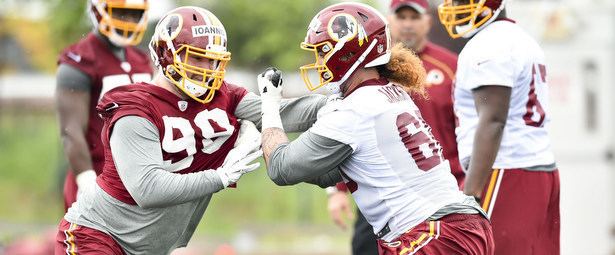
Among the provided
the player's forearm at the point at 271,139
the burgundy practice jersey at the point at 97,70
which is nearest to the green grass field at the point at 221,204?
the burgundy practice jersey at the point at 97,70

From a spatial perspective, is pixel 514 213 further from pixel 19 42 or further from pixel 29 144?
pixel 19 42

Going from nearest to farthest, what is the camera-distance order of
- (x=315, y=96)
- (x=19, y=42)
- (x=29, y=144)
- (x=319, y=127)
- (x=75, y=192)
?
(x=319, y=127)
(x=315, y=96)
(x=75, y=192)
(x=29, y=144)
(x=19, y=42)

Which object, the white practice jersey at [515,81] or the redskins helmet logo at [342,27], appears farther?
the white practice jersey at [515,81]

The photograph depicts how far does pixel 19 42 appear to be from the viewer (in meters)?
32.0

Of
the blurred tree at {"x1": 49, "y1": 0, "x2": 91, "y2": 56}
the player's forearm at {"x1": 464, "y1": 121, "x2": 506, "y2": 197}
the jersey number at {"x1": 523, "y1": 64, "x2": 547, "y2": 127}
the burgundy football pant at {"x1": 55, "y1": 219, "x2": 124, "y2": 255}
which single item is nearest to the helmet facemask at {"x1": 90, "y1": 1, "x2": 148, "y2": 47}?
the burgundy football pant at {"x1": 55, "y1": 219, "x2": 124, "y2": 255}

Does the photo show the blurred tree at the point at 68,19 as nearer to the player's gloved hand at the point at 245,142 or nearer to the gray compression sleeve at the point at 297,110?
the gray compression sleeve at the point at 297,110

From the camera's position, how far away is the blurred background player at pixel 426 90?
22.2ft

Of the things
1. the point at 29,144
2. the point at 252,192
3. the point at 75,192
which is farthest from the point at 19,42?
the point at 75,192

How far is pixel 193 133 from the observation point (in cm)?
498

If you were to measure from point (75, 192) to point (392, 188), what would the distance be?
9.58 ft

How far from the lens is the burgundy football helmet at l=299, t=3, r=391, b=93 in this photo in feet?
15.7

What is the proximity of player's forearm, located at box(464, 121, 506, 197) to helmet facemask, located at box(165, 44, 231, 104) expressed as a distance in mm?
1437

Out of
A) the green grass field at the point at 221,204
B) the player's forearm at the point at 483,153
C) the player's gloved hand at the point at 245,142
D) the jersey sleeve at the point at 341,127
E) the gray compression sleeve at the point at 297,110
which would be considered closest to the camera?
the jersey sleeve at the point at 341,127

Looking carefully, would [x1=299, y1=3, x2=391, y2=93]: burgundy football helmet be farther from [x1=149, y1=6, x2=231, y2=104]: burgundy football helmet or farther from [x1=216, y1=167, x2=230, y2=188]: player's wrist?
[x1=216, y1=167, x2=230, y2=188]: player's wrist
